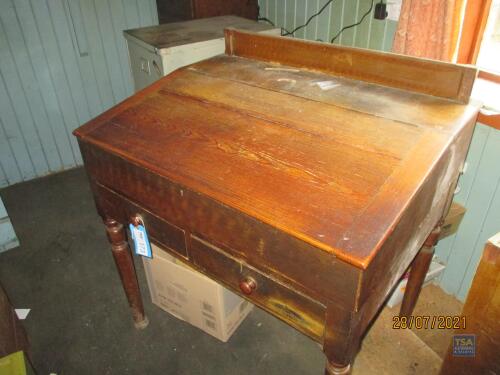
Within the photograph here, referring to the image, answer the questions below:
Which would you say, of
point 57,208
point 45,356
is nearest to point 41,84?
point 57,208

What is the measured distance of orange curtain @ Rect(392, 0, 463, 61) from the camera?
1458 mm

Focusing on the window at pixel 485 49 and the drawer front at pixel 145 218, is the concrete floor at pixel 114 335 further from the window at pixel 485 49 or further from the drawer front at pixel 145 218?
the window at pixel 485 49

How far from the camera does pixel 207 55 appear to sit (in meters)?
2.16

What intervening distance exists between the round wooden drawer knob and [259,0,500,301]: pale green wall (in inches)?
48.8

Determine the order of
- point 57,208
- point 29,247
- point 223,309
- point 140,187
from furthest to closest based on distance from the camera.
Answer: point 57,208 → point 29,247 → point 223,309 → point 140,187

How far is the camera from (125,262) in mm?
1633

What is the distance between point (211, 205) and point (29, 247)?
198 centimetres

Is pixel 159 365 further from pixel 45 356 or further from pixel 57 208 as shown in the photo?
pixel 57 208

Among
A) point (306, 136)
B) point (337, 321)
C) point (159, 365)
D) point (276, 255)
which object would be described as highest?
point (306, 136)

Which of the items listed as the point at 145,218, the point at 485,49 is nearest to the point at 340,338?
the point at 145,218
